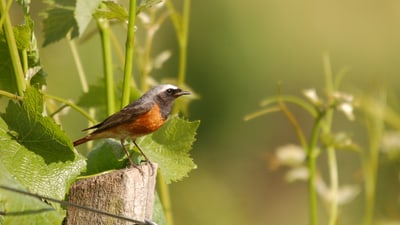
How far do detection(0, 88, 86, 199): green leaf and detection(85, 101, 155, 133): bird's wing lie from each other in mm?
176

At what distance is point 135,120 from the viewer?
2369 mm

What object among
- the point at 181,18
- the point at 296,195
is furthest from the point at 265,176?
the point at 181,18

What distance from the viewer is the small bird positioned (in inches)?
91.2

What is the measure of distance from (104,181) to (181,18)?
3.42ft

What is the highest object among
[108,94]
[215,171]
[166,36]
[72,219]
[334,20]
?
[334,20]

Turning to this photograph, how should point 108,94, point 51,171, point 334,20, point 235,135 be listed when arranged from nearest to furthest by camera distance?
point 51,171 < point 108,94 < point 235,135 < point 334,20

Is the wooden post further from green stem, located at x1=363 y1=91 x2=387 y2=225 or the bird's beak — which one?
green stem, located at x1=363 y1=91 x2=387 y2=225

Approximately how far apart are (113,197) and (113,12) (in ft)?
1.56

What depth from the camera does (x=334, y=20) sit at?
9.10 m

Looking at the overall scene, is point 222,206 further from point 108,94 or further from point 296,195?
point 108,94

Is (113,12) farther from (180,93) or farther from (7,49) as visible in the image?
(180,93)

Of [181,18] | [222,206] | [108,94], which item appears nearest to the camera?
[108,94]

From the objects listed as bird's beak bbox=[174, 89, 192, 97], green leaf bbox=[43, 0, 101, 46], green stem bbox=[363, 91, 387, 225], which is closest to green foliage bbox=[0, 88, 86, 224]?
green leaf bbox=[43, 0, 101, 46]

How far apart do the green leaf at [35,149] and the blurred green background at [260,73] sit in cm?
458
